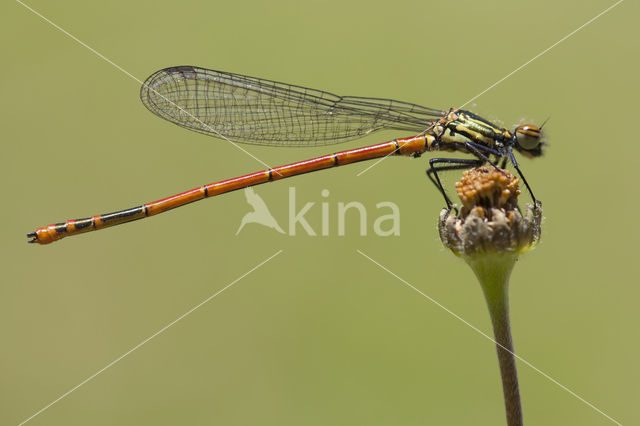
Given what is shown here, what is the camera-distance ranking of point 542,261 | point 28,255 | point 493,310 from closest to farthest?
point 493,310 → point 542,261 → point 28,255

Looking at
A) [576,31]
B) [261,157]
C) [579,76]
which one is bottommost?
[261,157]

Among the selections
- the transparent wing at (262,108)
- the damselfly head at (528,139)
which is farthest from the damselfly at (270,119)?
the damselfly head at (528,139)

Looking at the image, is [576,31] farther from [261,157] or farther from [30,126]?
[30,126]

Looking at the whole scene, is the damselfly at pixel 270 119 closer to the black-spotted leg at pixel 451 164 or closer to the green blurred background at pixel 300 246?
the black-spotted leg at pixel 451 164

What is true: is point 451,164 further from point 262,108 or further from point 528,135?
point 262,108

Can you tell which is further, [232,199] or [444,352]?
[232,199]

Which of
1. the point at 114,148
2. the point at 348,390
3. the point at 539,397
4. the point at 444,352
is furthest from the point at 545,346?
the point at 114,148

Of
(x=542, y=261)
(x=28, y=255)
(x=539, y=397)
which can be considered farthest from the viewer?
(x=28, y=255)
